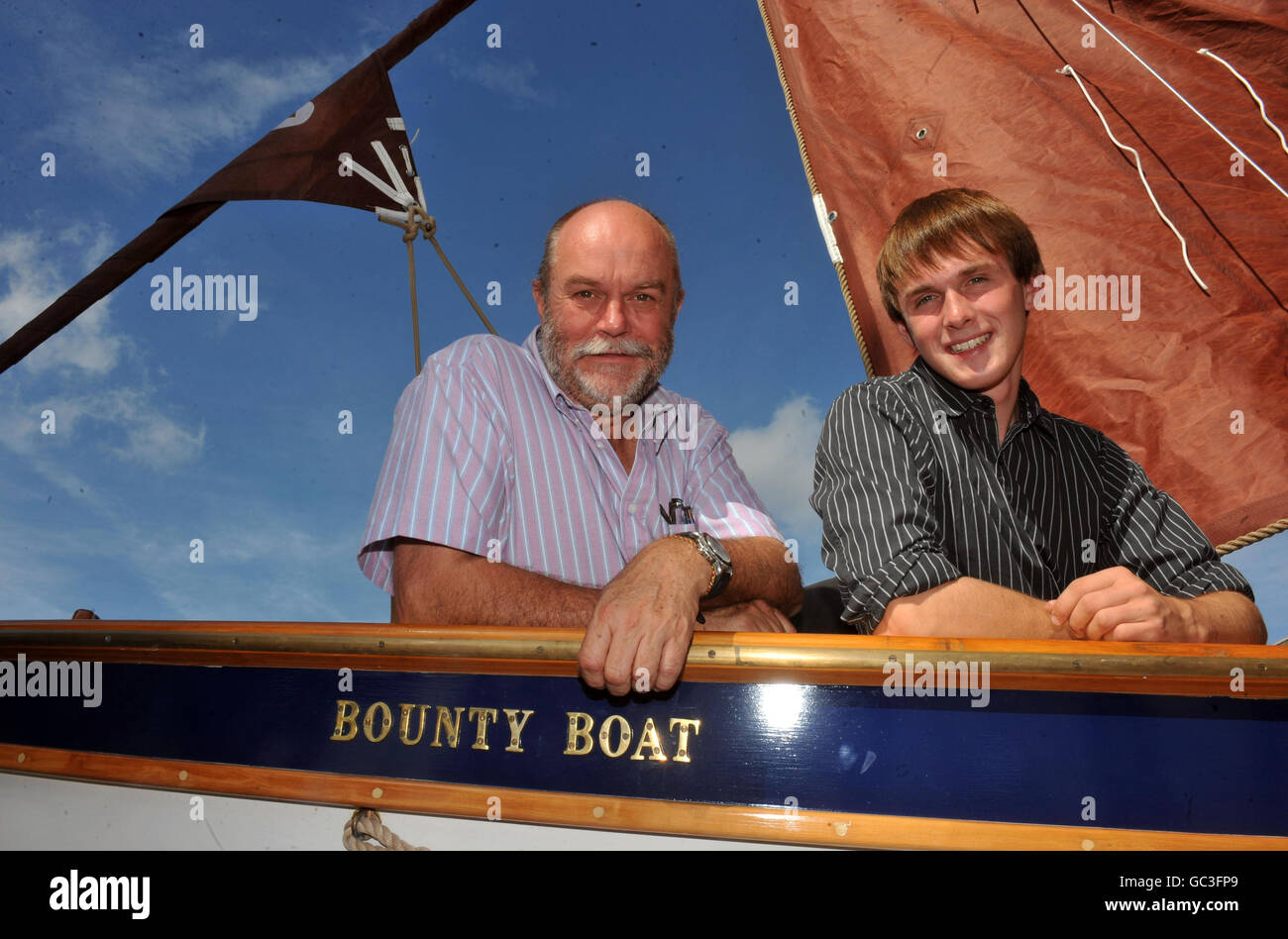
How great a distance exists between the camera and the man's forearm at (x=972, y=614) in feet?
4.79

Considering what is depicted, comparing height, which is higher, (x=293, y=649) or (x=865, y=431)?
(x=865, y=431)

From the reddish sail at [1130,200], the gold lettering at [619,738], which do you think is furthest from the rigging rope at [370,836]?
the reddish sail at [1130,200]

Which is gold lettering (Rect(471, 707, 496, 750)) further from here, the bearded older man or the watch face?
the watch face

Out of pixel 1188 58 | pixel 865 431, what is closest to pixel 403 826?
pixel 865 431

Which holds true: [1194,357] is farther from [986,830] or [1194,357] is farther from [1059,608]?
[986,830]

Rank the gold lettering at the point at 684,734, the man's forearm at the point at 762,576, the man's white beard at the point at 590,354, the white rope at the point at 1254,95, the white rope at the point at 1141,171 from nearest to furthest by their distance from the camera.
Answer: the gold lettering at the point at 684,734
the man's forearm at the point at 762,576
the man's white beard at the point at 590,354
the white rope at the point at 1254,95
the white rope at the point at 1141,171

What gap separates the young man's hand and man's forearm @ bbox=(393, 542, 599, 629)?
93cm

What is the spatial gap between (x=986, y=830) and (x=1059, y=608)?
1.30ft

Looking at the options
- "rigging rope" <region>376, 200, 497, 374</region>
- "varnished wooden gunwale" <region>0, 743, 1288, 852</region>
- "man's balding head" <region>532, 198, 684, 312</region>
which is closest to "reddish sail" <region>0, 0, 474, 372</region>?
"rigging rope" <region>376, 200, 497, 374</region>

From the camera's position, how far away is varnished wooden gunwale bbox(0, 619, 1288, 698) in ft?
4.30

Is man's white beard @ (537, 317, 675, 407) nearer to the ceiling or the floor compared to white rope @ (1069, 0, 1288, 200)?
nearer to the floor

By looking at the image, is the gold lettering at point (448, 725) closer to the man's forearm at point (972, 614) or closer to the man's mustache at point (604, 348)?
the man's forearm at point (972, 614)

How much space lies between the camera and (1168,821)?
4.26 feet

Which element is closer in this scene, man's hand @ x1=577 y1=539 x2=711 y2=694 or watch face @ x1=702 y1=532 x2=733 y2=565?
man's hand @ x1=577 y1=539 x2=711 y2=694
